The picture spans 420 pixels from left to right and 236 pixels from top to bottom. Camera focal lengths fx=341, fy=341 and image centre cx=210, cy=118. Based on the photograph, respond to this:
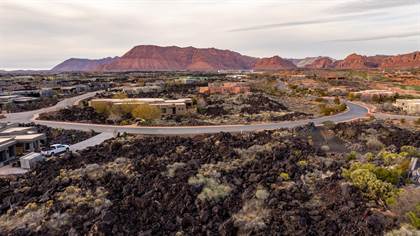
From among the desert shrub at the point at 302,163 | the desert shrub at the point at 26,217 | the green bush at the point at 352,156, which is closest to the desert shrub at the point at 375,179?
the desert shrub at the point at 302,163

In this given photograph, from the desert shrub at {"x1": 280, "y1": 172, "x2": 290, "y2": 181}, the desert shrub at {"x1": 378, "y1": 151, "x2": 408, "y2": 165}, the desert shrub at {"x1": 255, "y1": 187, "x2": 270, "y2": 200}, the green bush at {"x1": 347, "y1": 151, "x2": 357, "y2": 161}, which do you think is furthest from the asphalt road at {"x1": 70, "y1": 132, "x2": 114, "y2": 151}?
the desert shrub at {"x1": 378, "y1": 151, "x2": 408, "y2": 165}

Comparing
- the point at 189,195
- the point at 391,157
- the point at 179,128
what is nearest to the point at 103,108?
the point at 179,128

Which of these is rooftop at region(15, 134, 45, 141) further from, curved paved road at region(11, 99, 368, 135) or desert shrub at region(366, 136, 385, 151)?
desert shrub at region(366, 136, 385, 151)

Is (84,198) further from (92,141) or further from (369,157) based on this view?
(369,157)

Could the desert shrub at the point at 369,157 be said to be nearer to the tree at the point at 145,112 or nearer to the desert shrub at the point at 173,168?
the desert shrub at the point at 173,168

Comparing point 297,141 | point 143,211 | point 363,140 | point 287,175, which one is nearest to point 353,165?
point 287,175
